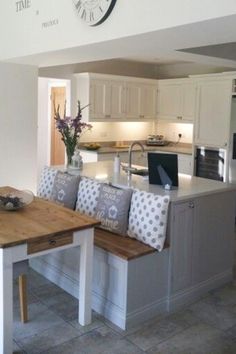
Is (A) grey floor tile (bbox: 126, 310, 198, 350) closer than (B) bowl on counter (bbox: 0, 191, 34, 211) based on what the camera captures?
Yes

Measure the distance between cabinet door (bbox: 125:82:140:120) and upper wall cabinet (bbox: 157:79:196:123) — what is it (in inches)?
20.0

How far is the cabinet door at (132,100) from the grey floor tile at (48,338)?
15.8 feet

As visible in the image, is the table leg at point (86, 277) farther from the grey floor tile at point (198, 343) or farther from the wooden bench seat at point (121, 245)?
the grey floor tile at point (198, 343)

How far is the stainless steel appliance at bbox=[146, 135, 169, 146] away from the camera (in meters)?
7.45

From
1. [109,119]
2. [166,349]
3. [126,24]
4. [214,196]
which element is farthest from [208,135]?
[166,349]

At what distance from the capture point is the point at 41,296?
3367 mm

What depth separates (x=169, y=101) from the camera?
7.23 metres

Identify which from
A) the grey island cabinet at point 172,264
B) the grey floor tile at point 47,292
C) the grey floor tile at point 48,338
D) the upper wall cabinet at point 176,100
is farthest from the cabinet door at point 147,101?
the grey floor tile at point 48,338

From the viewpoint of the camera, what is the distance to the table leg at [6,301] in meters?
2.37

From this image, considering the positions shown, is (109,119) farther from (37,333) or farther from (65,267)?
(37,333)

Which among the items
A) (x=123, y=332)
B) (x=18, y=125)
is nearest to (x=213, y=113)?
(x=18, y=125)

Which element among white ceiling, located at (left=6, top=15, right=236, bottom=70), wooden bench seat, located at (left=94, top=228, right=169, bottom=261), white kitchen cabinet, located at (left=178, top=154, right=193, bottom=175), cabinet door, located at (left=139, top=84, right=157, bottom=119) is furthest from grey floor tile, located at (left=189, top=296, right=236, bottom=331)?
cabinet door, located at (left=139, top=84, right=157, bottom=119)

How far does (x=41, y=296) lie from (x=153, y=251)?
110 cm

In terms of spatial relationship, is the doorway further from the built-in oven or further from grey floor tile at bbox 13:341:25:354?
grey floor tile at bbox 13:341:25:354
